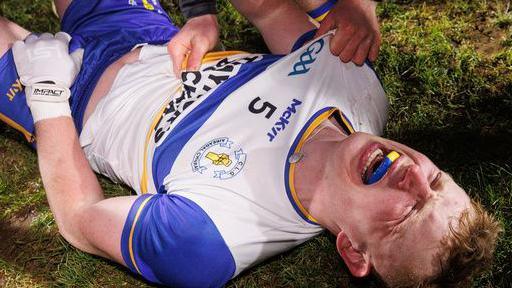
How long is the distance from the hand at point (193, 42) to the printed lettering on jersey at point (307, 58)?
45 centimetres

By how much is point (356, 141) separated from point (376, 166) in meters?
0.13

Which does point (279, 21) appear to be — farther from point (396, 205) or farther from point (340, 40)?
point (396, 205)

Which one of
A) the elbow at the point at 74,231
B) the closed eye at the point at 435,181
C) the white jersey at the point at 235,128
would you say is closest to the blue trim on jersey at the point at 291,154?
the white jersey at the point at 235,128

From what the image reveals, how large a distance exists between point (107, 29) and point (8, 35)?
47 cm

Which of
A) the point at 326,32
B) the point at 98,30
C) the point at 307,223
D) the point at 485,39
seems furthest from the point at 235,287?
the point at 485,39

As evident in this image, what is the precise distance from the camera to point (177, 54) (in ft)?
9.50

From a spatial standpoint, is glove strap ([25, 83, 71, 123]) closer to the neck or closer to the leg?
the leg

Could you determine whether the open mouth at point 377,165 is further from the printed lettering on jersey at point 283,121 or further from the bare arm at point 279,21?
the bare arm at point 279,21

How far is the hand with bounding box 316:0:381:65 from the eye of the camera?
9.02 ft

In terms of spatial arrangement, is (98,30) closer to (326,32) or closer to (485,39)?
(326,32)

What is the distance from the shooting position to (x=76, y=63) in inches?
119

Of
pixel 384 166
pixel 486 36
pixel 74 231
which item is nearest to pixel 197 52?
pixel 74 231

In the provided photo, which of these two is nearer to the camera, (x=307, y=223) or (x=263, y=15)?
(x=307, y=223)

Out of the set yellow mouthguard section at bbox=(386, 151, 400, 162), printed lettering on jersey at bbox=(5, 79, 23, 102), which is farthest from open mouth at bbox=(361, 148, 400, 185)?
printed lettering on jersey at bbox=(5, 79, 23, 102)
